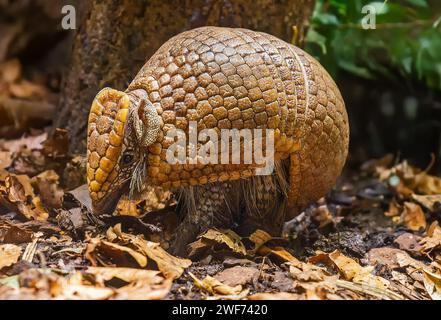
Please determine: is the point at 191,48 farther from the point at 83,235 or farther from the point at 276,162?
the point at 83,235

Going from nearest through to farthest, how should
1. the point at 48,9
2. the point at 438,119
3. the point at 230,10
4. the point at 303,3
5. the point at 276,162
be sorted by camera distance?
the point at 276,162, the point at 230,10, the point at 303,3, the point at 48,9, the point at 438,119

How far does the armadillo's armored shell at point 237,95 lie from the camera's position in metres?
3.67

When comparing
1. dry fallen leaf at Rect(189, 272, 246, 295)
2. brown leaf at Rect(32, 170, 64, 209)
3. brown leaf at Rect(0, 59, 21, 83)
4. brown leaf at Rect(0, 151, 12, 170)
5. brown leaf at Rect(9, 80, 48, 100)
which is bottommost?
dry fallen leaf at Rect(189, 272, 246, 295)

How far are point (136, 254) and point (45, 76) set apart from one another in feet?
12.7

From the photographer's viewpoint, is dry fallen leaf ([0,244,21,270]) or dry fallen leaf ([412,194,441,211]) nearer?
dry fallen leaf ([0,244,21,270])

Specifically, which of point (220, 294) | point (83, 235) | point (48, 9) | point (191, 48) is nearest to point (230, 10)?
point (191, 48)

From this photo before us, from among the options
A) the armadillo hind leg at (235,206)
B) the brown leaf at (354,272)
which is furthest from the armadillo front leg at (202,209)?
the brown leaf at (354,272)

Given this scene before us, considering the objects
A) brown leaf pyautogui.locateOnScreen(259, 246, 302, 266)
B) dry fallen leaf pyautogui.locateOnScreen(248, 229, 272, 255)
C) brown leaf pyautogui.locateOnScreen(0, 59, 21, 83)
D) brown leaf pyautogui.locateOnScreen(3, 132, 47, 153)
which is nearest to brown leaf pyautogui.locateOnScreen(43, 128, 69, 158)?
brown leaf pyautogui.locateOnScreen(3, 132, 47, 153)

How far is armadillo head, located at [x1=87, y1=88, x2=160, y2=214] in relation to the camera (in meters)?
3.46

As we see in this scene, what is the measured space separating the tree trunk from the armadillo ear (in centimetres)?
123

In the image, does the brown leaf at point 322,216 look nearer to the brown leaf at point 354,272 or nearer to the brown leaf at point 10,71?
the brown leaf at point 354,272

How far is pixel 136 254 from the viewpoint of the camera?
3.43 meters

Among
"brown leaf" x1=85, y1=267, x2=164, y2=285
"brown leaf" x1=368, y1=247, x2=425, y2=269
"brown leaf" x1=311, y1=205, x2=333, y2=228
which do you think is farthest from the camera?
"brown leaf" x1=311, y1=205, x2=333, y2=228

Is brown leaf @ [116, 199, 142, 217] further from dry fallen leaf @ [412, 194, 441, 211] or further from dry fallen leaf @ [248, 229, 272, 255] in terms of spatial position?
dry fallen leaf @ [412, 194, 441, 211]
